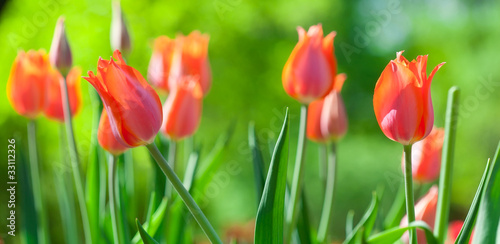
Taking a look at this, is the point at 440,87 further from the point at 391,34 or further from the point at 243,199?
the point at 243,199

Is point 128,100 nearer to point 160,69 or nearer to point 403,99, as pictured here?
point 403,99

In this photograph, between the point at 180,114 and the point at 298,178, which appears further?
the point at 180,114

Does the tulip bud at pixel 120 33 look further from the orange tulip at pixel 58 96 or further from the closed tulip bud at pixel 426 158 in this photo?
the closed tulip bud at pixel 426 158

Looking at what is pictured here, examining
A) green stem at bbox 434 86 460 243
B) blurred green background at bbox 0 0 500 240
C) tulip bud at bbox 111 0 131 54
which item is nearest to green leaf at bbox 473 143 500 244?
green stem at bbox 434 86 460 243

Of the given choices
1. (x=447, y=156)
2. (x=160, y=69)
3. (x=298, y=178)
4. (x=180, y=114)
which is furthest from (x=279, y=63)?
(x=447, y=156)

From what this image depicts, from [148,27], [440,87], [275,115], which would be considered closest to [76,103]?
[148,27]

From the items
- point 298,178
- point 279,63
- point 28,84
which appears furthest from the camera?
point 279,63

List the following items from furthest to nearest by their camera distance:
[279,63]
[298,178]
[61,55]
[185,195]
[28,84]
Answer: [279,63]
[28,84]
[61,55]
[298,178]
[185,195]
